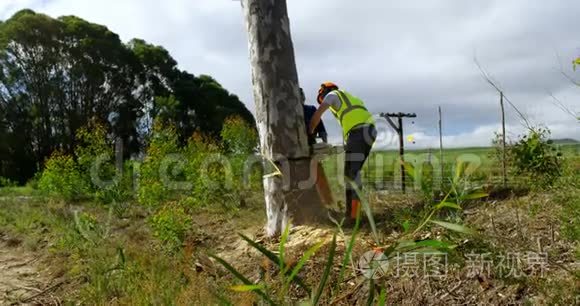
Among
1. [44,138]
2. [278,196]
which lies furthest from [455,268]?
[44,138]

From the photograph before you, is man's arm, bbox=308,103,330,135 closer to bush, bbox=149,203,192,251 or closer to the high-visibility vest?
the high-visibility vest

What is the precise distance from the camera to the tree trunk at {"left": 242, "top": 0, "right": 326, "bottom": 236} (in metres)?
4.87

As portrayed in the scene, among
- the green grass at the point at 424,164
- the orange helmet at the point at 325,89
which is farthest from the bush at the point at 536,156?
the orange helmet at the point at 325,89

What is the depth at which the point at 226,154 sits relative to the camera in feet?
27.0

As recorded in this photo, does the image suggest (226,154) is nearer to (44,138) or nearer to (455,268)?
(455,268)

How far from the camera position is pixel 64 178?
852 centimetres

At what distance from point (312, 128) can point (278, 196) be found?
29.9 inches

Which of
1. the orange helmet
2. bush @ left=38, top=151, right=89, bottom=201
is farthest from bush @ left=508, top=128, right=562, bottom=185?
bush @ left=38, top=151, right=89, bottom=201

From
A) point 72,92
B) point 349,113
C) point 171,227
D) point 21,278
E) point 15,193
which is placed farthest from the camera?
point 72,92

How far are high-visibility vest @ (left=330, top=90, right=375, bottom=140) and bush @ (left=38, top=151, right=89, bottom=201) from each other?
501cm

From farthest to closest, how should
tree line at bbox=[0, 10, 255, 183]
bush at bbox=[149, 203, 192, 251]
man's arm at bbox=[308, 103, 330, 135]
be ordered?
tree line at bbox=[0, 10, 255, 183] → man's arm at bbox=[308, 103, 330, 135] → bush at bbox=[149, 203, 192, 251]

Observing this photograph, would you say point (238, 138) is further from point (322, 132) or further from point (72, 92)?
point (72, 92)

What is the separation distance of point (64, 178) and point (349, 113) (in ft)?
17.8

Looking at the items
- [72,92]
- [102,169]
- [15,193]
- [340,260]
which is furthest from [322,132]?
[72,92]
